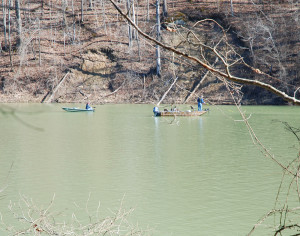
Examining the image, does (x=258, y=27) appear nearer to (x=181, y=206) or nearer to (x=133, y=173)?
(x=133, y=173)

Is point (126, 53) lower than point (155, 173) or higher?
higher

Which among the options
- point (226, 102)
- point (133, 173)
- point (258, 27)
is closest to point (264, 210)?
point (133, 173)

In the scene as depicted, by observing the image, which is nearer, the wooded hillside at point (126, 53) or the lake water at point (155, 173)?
the lake water at point (155, 173)

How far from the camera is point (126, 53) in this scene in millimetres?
43062

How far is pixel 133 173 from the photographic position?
11438mm

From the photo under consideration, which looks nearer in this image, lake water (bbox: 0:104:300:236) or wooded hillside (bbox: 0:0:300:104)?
lake water (bbox: 0:104:300:236)

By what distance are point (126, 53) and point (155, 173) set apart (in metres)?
32.5

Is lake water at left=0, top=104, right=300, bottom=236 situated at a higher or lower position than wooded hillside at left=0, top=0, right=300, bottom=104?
lower

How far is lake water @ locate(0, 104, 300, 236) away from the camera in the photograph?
800cm

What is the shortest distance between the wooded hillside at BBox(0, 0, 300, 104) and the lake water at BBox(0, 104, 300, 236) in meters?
17.9

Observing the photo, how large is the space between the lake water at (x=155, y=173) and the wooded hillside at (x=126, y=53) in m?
17.9

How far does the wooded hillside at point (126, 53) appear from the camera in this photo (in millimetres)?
37625

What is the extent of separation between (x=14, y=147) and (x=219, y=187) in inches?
328

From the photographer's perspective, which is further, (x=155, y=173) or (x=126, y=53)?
(x=126, y=53)
